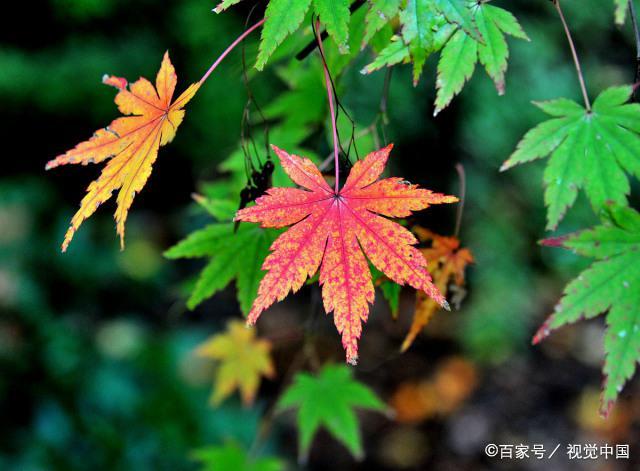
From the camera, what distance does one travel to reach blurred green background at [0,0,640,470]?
224cm

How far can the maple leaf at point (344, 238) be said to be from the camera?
2.10 feet

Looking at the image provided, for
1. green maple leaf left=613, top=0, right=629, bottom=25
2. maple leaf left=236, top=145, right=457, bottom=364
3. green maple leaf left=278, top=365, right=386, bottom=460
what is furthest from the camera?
green maple leaf left=278, top=365, right=386, bottom=460

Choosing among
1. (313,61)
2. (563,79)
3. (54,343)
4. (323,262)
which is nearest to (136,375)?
(54,343)

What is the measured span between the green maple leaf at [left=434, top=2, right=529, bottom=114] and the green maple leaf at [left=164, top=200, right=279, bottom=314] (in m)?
0.39

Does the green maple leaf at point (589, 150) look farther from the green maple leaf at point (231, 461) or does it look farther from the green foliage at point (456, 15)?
the green maple leaf at point (231, 461)

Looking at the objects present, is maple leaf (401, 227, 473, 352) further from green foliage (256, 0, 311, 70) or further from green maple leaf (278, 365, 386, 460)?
green maple leaf (278, 365, 386, 460)

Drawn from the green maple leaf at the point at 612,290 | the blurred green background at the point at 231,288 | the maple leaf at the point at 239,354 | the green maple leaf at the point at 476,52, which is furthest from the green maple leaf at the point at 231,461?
the green maple leaf at the point at 476,52

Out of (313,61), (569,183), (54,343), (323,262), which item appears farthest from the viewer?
(54,343)

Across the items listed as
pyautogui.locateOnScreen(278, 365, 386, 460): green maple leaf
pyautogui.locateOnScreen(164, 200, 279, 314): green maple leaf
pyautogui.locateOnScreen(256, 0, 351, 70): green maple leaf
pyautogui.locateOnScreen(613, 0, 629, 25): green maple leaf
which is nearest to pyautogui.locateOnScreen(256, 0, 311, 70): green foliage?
pyautogui.locateOnScreen(256, 0, 351, 70): green maple leaf

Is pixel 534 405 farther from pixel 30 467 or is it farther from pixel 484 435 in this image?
pixel 30 467

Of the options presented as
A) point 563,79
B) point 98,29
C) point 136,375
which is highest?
point 98,29

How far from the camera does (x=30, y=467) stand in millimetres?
2152

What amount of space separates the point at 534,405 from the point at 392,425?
678mm

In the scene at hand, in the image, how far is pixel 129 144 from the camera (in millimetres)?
727
